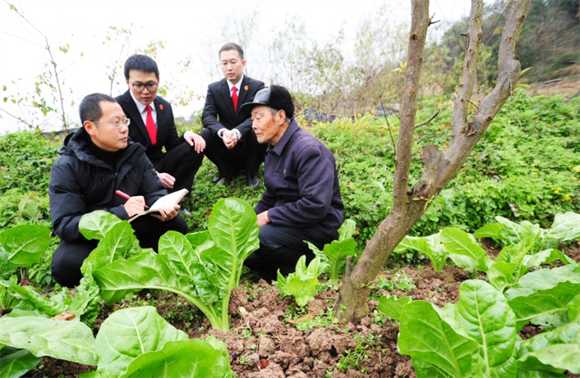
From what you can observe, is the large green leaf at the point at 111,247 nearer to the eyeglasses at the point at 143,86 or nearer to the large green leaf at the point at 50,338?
the large green leaf at the point at 50,338

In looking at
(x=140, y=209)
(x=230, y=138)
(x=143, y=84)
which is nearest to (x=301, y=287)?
(x=140, y=209)

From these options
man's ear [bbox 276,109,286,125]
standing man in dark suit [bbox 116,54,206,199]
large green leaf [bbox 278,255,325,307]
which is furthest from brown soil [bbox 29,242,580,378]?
standing man in dark suit [bbox 116,54,206,199]

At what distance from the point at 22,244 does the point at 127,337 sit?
135 centimetres

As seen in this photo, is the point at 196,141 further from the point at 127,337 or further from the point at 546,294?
the point at 546,294

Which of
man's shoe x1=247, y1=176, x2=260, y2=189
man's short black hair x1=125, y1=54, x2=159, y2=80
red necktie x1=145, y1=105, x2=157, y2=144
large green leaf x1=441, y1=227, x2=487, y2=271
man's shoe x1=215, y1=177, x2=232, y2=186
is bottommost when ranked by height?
man's shoe x1=215, y1=177, x2=232, y2=186

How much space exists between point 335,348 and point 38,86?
28.4ft

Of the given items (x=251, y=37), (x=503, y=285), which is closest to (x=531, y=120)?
(x=503, y=285)

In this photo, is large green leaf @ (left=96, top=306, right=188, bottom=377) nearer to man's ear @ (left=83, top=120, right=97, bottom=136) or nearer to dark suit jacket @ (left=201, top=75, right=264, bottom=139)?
man's ear @ (left=83, top=120, right=97, bottom=136)

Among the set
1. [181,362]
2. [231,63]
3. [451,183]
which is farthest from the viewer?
[231,63]

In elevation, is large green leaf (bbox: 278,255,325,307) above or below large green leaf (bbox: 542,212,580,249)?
below

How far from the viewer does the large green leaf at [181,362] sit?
1.16 metres

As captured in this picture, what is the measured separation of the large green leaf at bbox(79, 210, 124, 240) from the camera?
7.56 feet

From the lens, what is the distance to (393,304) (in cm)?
151

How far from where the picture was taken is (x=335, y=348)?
165 centimetres
